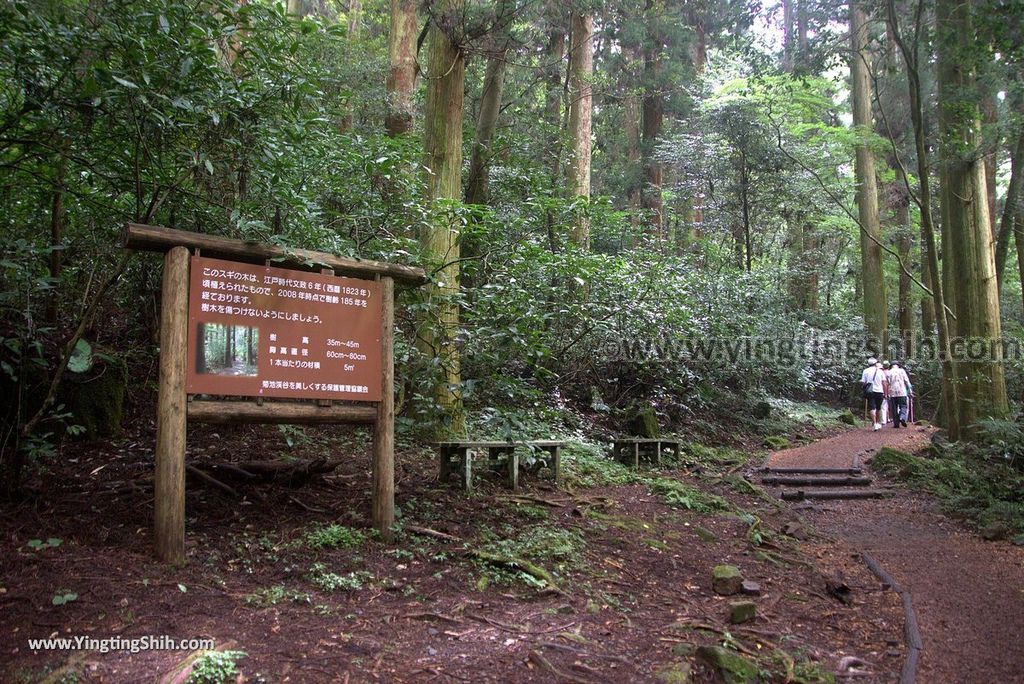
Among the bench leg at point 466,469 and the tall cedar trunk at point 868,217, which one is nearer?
the bench leg at point 466,469

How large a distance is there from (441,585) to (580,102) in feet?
46.5

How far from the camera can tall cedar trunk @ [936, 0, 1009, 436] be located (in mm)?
11664

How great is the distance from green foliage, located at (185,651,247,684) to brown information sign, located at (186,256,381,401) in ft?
6.46

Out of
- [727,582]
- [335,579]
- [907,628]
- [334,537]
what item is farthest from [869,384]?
[335,579]

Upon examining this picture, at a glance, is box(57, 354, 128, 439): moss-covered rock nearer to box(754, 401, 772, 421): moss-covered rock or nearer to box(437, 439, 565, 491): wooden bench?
box(437, 439, 565, 491): wooden bench

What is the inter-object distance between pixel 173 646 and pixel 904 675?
15.3 ft

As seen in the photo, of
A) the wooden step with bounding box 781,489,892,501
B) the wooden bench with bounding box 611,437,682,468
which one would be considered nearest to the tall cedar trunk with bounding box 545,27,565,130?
the wooden bench with bounding box 611,437,682,468

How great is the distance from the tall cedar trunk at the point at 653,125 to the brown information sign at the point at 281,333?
633 inches

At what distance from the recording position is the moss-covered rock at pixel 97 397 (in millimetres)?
6703

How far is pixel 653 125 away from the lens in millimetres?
24344

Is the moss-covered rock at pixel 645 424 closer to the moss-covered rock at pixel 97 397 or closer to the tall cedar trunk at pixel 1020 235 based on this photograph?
the moss-covered rock at pixel 97 397

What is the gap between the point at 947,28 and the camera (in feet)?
38.1

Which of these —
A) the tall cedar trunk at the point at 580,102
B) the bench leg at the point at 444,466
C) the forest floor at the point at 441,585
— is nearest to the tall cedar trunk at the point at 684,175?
the tall cedar trunk at the point at 580,102

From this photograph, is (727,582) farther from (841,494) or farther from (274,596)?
(841,494)
